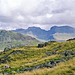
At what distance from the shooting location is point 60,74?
11945 millimetres

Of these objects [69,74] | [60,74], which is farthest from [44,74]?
[69,74]

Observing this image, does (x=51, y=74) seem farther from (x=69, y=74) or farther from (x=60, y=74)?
(x=69, y=74)

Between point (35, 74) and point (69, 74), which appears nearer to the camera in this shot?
point (69, 74)

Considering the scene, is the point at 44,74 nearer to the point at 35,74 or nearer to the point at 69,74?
the point at 35,74

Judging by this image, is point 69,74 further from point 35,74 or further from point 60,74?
point 35,74

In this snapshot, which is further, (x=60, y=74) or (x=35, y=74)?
(x=35, y=74)

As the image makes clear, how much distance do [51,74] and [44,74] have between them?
0.90 metres

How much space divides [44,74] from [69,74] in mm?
2765

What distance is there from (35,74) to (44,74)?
3.84 feet

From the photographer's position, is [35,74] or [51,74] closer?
[51,74]

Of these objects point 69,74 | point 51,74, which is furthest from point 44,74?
point 69,74

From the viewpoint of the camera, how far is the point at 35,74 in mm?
13180

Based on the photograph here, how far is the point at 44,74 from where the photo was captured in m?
12.7

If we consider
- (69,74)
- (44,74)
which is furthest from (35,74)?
(69,74)
